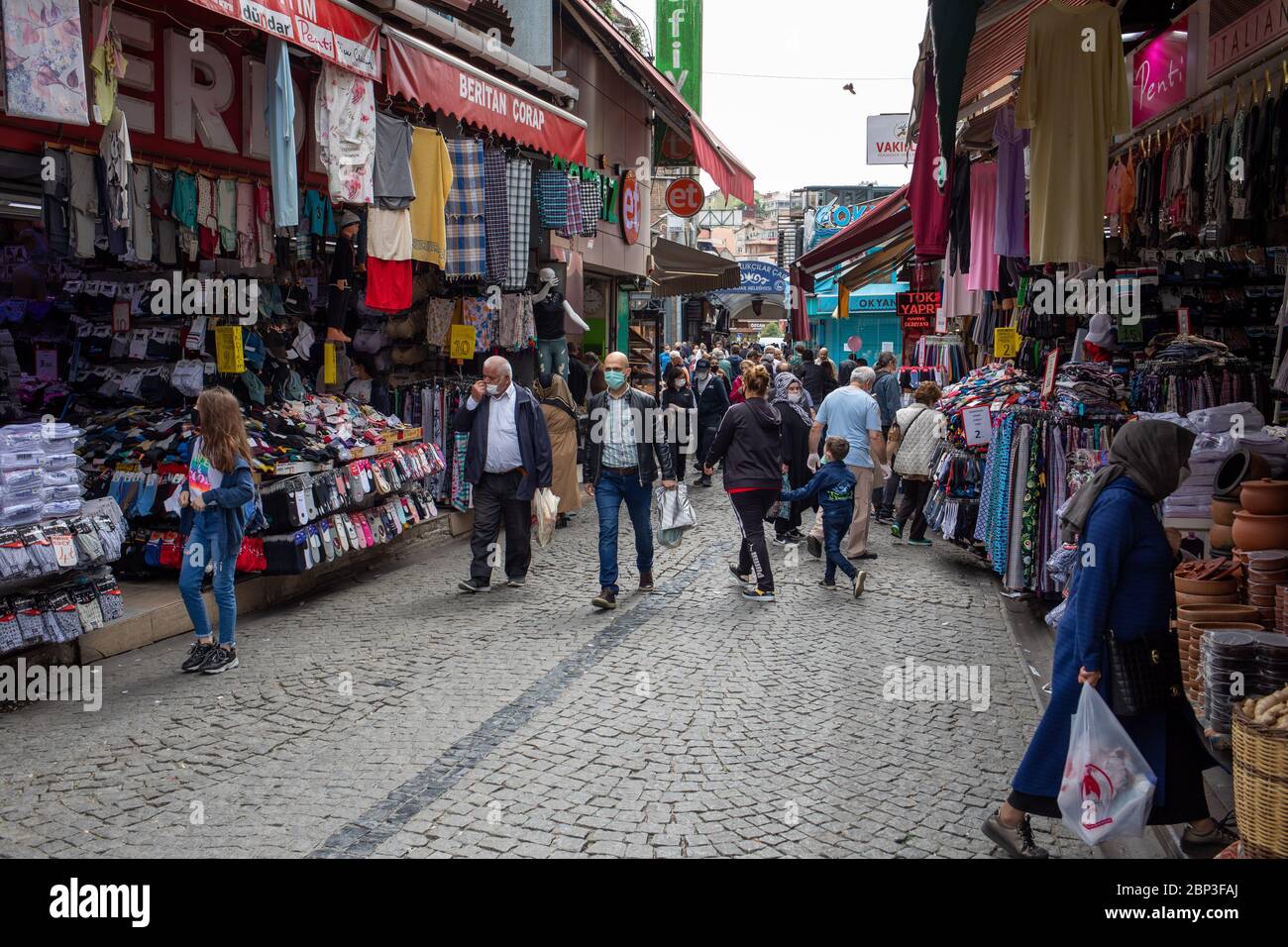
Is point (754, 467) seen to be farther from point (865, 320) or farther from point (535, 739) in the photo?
point (865, 320)

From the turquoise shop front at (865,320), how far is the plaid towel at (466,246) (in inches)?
949

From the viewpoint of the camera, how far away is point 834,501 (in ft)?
32.4

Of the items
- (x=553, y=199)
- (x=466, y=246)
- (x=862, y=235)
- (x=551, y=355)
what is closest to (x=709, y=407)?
(x=862, y=235)

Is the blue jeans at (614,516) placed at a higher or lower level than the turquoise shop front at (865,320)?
lower

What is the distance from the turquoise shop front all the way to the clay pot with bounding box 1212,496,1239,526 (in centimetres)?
2808

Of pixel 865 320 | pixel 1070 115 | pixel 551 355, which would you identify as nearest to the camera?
pixel 1070 115

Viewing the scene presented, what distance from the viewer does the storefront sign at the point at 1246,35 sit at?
565cm

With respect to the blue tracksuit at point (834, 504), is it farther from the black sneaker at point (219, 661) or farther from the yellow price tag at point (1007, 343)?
the black sneaker at point (219, 661)

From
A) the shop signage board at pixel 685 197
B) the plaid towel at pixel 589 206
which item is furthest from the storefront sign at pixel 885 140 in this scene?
the plaid towel at pixel 589 206

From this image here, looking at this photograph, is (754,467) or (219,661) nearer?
(219,661)

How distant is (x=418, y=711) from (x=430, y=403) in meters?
6.53

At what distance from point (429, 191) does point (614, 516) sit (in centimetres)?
384

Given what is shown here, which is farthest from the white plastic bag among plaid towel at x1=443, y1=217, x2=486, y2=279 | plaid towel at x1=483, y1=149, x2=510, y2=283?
plaid towel at x1=483, y1=149, x2=510, y2=283

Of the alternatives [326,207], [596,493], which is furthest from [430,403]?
[596,493]
